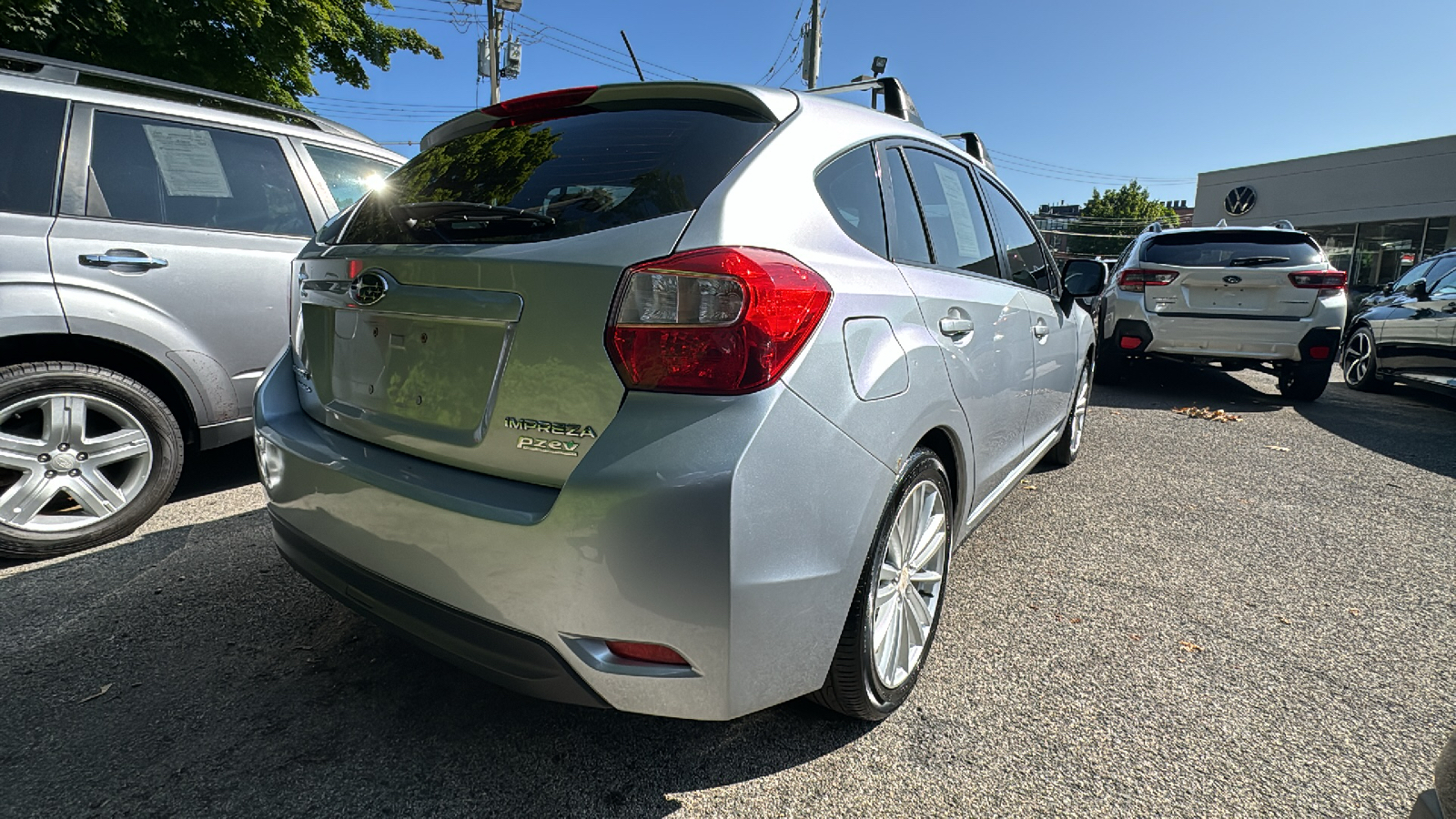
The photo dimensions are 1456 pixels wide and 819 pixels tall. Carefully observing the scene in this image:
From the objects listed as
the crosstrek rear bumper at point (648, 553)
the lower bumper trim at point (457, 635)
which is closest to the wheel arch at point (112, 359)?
the lower bumper trim at point (457, 635)

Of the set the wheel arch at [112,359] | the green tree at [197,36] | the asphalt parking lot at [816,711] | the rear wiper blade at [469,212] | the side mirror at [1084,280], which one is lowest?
the asphalt parking lot at [816,711]

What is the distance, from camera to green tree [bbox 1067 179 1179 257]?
68.1 meters

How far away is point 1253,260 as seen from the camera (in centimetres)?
673

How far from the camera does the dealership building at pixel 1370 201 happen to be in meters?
22.6

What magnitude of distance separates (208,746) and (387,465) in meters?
0.89

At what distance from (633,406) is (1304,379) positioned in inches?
309

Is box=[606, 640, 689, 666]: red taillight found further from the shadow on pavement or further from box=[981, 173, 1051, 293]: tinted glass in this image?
box=[981, 173, 1051, 293]: tinted glass

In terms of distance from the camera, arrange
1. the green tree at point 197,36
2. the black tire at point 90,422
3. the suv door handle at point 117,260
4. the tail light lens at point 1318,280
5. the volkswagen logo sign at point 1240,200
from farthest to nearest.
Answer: the volkswagen logo sign at point 1240,200 → the green tree at point 197,36 → the tail light lens at point 1318,280 → the suv door handle at point 117,260 → the black tire at point 90,422

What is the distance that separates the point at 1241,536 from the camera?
3.60 m

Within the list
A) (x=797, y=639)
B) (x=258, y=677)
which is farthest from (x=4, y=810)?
(x=797, y=639)

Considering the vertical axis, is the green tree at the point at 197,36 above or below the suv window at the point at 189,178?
above

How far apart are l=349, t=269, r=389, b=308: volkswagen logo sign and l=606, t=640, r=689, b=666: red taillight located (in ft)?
3.18

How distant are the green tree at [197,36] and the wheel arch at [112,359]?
244 inches

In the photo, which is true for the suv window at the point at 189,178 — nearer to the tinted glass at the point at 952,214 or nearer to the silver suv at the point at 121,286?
the silver suv at the point at 121,286
